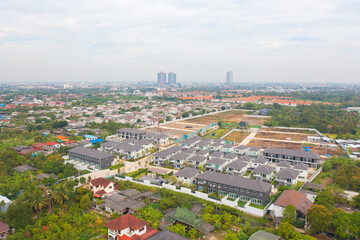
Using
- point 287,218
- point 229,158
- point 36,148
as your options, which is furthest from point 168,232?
point 36,148

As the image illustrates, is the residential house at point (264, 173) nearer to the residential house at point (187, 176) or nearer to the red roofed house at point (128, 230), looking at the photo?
the residential house at point (187, 176)

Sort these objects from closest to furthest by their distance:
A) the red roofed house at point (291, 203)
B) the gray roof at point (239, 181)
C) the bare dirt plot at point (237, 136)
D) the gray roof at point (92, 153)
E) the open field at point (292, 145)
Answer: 1. the red roofed house at point (291, 203)
2. the gray roof at point (239, 181)
3. the gray roof at point (92, 153)
4. the open field at point (292, 145)
5. the bare dirt plot at point (237, 136)

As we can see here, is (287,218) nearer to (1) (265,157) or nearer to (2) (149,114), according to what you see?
(1) (265,157)

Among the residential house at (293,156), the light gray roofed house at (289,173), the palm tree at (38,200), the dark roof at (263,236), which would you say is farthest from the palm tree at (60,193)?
the residential house at (293,156)

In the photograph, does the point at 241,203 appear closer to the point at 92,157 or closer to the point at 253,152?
the point at 253,152

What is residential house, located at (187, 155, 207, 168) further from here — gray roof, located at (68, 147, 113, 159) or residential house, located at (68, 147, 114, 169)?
gray roof, located at (68, 147, 113, 159)

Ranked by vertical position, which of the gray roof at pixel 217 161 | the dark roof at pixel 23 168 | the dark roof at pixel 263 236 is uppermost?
the gray roof at pixel 217 161
